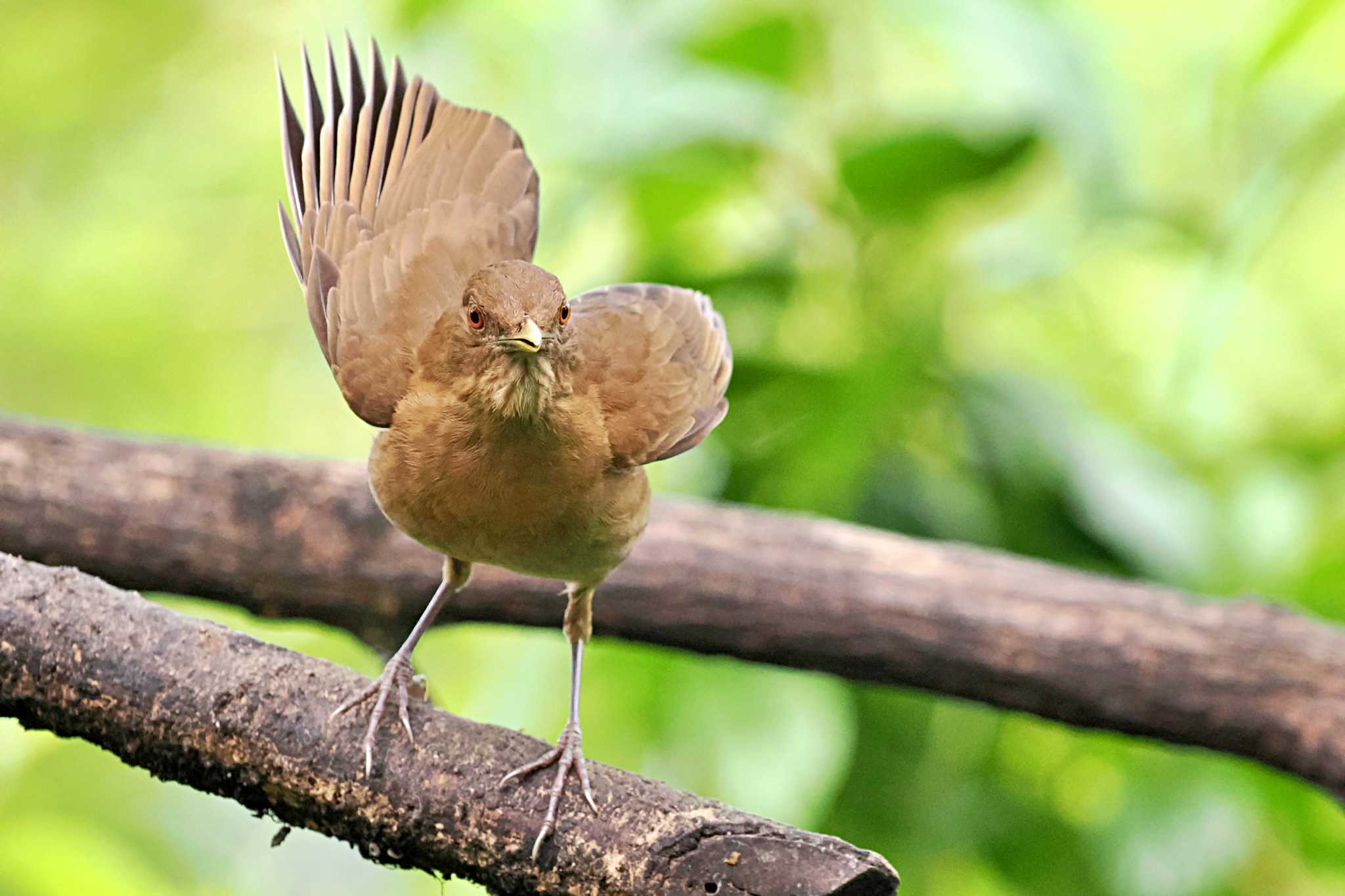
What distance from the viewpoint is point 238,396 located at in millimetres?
6473

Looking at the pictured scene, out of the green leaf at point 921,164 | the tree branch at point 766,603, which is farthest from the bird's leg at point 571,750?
the green leaf at point 921,164

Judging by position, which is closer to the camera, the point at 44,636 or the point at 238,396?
the point at 44,636

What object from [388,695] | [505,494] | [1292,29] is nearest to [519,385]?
[505,494]

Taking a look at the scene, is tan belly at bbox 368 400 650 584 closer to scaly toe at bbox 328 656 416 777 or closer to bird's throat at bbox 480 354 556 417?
bird's throat at bbox 480 354 556 417

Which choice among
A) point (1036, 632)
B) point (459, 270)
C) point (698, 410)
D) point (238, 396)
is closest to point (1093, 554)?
point (1036, 632)

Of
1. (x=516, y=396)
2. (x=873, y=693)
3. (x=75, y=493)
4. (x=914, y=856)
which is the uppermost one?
(x=516, y=396)

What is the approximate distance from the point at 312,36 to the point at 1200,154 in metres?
4.02

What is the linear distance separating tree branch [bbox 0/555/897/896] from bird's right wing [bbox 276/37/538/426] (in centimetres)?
66

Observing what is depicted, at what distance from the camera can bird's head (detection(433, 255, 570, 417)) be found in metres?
2.38

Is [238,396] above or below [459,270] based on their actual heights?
below

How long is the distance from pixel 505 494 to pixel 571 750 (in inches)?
19.5

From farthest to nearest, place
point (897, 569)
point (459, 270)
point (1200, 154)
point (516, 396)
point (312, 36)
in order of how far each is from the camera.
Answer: point (312, 36) < point (1200, 154) < point (897, 569) < point (459, 270) < point (516, 396)

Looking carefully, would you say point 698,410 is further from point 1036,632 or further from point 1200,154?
point 1200,154

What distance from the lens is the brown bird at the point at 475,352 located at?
2.49 metres
